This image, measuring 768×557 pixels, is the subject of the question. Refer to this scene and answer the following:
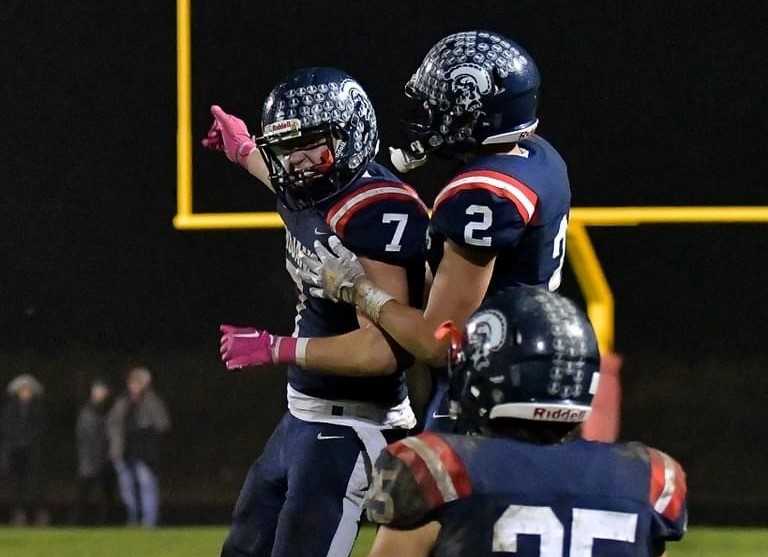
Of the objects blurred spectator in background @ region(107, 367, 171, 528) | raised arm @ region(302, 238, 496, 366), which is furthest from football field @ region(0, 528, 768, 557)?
raised arm @ region(302, 238, 496, 366)

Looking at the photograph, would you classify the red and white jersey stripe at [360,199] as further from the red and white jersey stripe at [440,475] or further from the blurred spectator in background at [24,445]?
the blurred spectator in background at [24,445]

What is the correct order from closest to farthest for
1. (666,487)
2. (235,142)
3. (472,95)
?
(666,487)
(472,95)
(235,142)

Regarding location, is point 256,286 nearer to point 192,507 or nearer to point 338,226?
point 192,507

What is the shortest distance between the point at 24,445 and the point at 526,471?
6.75 m

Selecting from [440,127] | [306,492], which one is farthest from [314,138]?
[306,492]

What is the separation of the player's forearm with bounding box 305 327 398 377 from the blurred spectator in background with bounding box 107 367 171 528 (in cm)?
534

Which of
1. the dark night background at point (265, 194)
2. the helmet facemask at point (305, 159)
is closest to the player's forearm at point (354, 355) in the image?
the helmet facemask at point (305, 159)

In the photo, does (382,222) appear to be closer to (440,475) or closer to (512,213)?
(512,213)

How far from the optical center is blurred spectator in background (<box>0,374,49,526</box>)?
8.51 m

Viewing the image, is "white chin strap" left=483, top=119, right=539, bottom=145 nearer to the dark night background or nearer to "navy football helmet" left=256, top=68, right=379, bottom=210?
"navy football helmet" left=256, top=68, right=379, bottom=210

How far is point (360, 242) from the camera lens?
3.41m

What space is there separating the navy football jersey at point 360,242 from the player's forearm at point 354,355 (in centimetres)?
10

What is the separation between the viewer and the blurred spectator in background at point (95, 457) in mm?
8547

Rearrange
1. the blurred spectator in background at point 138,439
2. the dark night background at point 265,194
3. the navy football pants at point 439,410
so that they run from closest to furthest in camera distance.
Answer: the navy football pants at point 439,410 → the dark night background at point 265,194 → the blurred spectator in background at point 138,439
